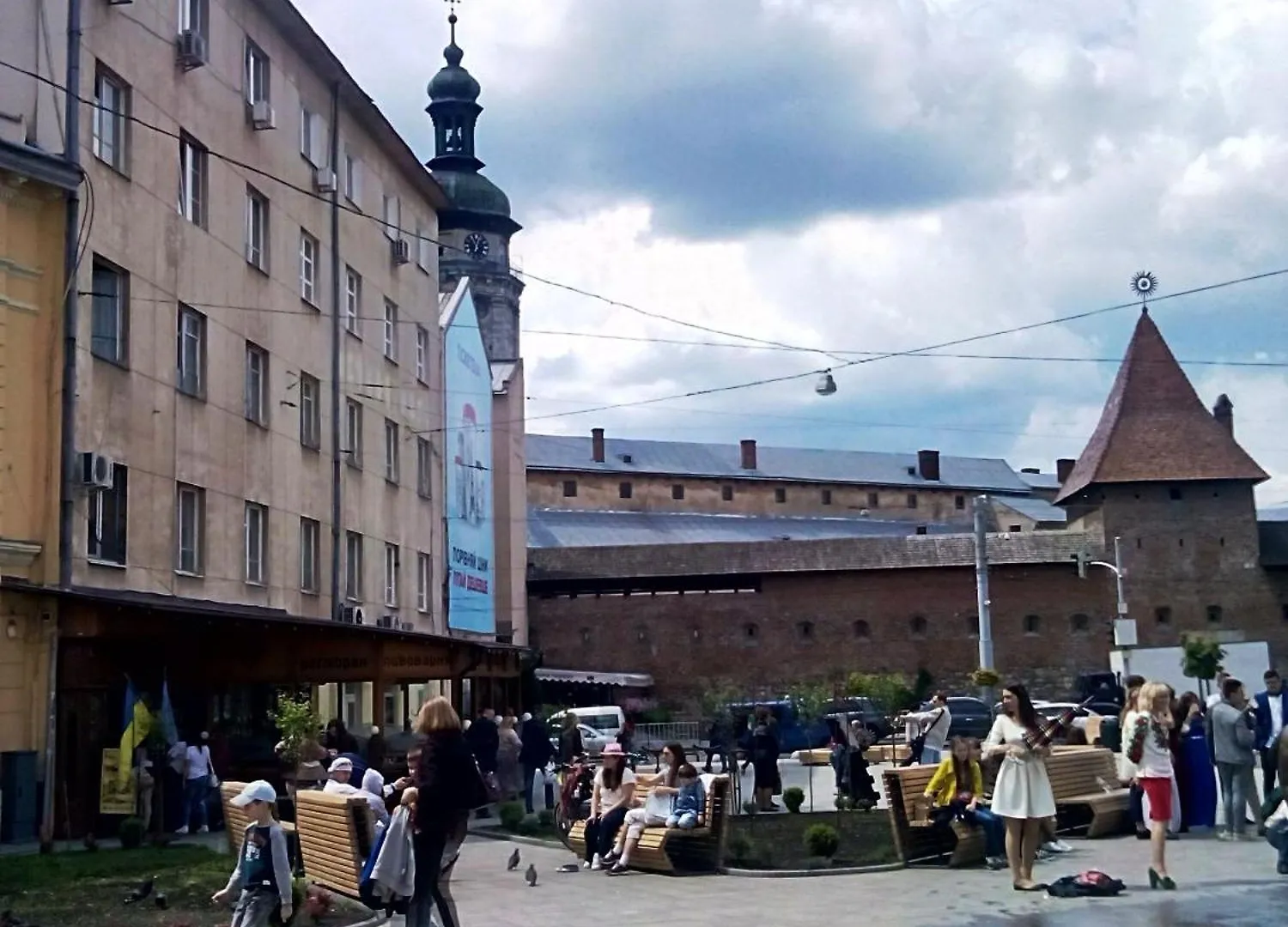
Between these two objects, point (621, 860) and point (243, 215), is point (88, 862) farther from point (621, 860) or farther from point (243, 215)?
point (243, 215)

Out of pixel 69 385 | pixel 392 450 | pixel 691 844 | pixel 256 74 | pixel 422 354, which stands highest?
pixel 256 74

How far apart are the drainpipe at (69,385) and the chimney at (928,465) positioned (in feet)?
259

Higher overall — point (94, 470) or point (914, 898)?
point (94, 470)

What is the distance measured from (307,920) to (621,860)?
12.0ft

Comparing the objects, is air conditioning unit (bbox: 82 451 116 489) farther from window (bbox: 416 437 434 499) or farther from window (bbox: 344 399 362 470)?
window (bbox: 416 437 434 499)

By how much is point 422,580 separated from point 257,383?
10619 mm

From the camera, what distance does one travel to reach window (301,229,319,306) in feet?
89.8

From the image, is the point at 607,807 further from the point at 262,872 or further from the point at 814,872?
the point at 262,872

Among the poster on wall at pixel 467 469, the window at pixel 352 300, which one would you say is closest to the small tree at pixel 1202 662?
the poster on wall at pixel 467 469

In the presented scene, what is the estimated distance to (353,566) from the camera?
2991cm

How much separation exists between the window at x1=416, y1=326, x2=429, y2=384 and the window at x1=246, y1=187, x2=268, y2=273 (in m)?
9.20

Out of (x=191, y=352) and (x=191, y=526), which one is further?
(x=191, y=352)

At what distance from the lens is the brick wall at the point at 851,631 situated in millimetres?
53344

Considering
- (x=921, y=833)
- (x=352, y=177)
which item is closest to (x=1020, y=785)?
(x=921, y=833)
